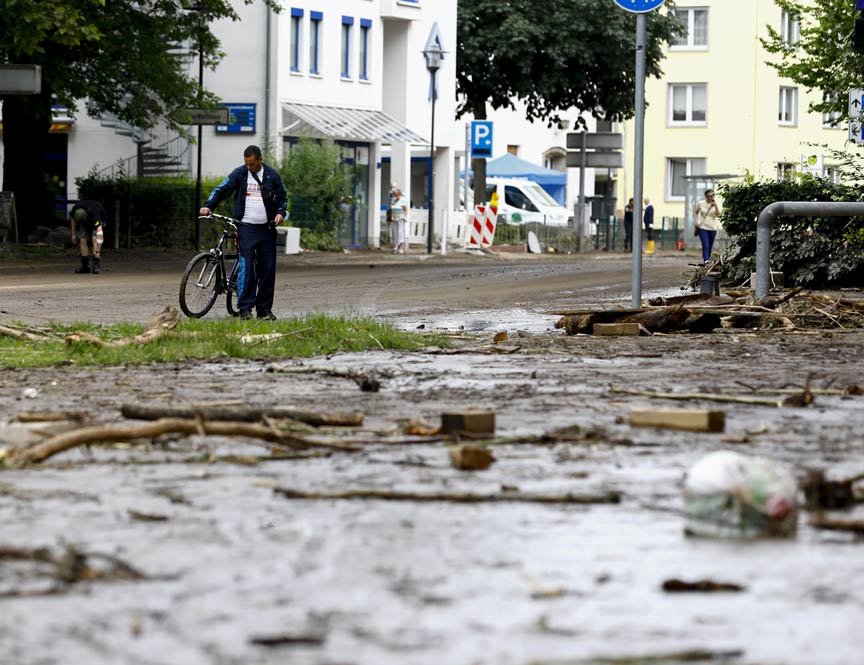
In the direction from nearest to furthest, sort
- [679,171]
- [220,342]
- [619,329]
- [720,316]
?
[220,342]
[619,329]
[720,316]
[679,171]

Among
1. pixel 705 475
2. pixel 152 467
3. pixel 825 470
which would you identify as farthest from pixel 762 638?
pixel 152 467

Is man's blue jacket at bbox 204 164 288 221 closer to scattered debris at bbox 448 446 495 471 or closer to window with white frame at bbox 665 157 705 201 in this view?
scattered debris at bbox 448 446 495 471

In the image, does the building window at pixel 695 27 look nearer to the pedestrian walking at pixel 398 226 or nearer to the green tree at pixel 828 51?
the pedestrian walking at pixel 398 226

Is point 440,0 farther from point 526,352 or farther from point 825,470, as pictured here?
point 825,470

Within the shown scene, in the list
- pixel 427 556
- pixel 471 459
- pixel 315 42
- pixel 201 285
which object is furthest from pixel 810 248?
pixel 315 42

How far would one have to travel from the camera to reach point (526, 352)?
12.6m

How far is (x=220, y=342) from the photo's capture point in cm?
1255

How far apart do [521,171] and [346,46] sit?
18034 millimetres

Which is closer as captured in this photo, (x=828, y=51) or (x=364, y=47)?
(x=828, y=51)

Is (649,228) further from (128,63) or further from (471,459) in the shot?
(471,459)

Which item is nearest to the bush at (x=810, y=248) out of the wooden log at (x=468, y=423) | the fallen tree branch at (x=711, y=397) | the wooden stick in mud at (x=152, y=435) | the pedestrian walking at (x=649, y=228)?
the fallen tree branch at (x=711, y=397)

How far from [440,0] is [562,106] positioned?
8.57 m

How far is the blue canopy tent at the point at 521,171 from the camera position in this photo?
70250 mm

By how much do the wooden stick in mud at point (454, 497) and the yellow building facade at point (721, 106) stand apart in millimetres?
72768
